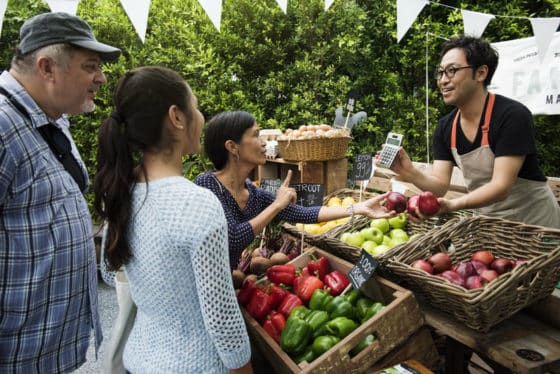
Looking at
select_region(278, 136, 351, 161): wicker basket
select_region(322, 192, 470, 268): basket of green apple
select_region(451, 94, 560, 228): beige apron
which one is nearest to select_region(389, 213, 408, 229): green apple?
select_region(322, 192, 470, 268): basket of green apple

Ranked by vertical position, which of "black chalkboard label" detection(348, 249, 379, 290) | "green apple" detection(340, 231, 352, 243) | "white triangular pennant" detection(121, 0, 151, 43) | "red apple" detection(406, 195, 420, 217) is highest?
"white triangular pennant" detection(121, 0, 151, 43)

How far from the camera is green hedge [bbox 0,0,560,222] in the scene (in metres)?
5.34

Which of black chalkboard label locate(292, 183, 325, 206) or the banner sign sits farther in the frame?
the banner sign

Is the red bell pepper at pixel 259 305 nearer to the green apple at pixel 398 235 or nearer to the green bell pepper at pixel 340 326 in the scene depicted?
the green bell pepper at pixel 340 326

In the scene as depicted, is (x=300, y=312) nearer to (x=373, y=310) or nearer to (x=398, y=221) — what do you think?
(x=373, y=310)

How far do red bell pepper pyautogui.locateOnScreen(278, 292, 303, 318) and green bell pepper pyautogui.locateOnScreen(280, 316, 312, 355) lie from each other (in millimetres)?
218

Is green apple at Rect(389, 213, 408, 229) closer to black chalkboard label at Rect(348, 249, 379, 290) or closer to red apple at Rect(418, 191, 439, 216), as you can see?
red apple at Rect(418, 191, 439, 216)

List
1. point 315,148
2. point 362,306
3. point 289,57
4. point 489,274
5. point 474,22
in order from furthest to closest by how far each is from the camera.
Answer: point 289,57 → point 474,22 → point 315,148 → point 362,306 → point 489,274

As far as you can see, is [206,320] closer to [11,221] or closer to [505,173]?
[11,221]

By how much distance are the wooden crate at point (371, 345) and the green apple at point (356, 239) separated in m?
0.47

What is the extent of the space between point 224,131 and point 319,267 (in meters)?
0.88

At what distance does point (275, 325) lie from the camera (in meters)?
1.82

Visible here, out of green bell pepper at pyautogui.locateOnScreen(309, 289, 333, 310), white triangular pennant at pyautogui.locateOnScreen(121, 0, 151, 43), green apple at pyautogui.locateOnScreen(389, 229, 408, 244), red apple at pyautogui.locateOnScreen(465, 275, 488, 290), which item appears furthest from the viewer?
white triangular pennant at pyautogui.locateOnScreen(121, 0, 151, 43)

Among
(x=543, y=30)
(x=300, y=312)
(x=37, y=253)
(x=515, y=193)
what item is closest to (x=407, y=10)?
(x=543, y=30)
